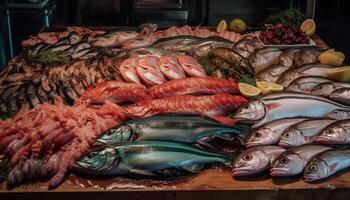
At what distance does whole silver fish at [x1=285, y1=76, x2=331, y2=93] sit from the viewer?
122 inches

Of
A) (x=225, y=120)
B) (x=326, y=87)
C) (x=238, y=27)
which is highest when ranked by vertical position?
(x=238, y=27)

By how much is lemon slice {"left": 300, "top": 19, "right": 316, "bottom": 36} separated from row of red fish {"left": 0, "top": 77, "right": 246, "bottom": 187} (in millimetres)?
1656

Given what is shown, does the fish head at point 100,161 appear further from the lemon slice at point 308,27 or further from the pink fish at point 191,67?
the lemon slice at point 308,27

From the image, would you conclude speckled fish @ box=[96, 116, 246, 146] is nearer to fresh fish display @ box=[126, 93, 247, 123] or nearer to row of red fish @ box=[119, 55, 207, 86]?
fresh fish display @ box=[126, 93, 247, 123]

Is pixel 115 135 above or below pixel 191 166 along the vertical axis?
above

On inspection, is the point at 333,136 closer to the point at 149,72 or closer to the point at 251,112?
the point at 251,112

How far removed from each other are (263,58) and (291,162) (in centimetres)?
137

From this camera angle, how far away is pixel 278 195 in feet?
7.70

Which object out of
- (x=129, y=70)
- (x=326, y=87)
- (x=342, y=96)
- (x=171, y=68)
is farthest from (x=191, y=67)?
(x=342, y=96)

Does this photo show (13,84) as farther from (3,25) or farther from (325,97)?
(3,25)

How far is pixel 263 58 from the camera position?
142 inches

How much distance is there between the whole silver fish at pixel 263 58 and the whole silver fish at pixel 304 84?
0.43 m

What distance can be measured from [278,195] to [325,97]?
0.85 m

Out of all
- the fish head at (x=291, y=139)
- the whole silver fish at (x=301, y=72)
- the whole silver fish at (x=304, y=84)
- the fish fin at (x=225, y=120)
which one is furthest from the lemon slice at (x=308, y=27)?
the fish head at (x=291, y=139)
